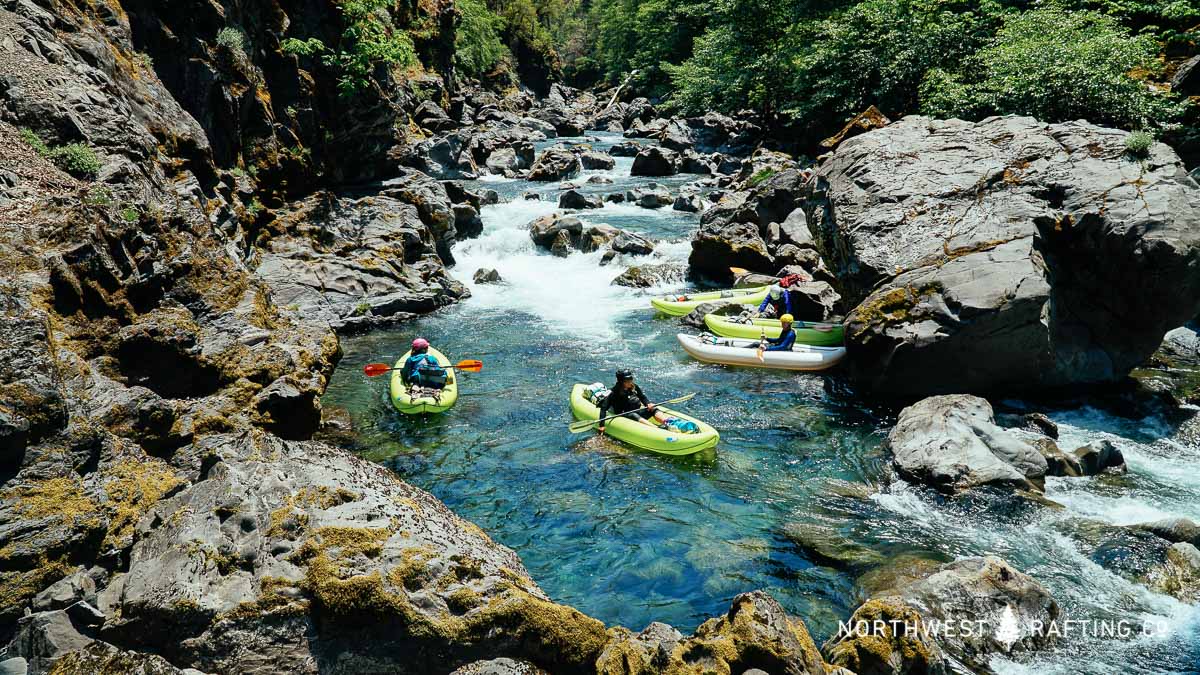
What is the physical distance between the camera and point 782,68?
31.5 meters

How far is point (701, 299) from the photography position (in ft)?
54.2

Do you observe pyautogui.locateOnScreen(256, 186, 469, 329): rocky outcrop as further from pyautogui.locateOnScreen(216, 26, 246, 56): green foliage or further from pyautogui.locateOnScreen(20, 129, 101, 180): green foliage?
pyautogui.locateOnScreen(20, 129, 101, 180): green foliage

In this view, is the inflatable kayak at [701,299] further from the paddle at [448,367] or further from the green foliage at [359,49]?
the green foliage at [359,49]

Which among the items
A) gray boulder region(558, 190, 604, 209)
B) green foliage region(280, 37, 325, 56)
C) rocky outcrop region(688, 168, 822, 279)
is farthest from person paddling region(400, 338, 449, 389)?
gray boulder region(558, 190, 604, 209)

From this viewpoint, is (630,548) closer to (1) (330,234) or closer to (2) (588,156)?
(1) (330,234)

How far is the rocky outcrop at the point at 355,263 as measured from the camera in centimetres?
1520

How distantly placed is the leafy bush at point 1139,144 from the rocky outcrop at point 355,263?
14.1 metres

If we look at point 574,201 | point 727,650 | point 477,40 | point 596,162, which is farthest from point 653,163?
point 727,650

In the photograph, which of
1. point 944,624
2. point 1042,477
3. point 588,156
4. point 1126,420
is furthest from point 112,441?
point 588,156

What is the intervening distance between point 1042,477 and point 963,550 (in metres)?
2.06

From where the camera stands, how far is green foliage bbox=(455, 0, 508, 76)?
4531cm

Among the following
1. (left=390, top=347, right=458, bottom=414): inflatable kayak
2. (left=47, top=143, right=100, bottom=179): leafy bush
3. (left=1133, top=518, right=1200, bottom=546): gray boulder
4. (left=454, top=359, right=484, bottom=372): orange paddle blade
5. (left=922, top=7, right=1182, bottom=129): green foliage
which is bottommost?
(left=390, top=347, right=458, bottom=414): inflatable kayak

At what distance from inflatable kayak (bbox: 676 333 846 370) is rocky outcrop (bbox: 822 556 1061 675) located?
6.64 meters

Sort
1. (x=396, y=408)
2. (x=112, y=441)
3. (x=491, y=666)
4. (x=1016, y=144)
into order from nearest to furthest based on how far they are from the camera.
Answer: (x=491, y=666)
(x=112, y=441)
(x=396, y=408)
(x=1016, y=144)
